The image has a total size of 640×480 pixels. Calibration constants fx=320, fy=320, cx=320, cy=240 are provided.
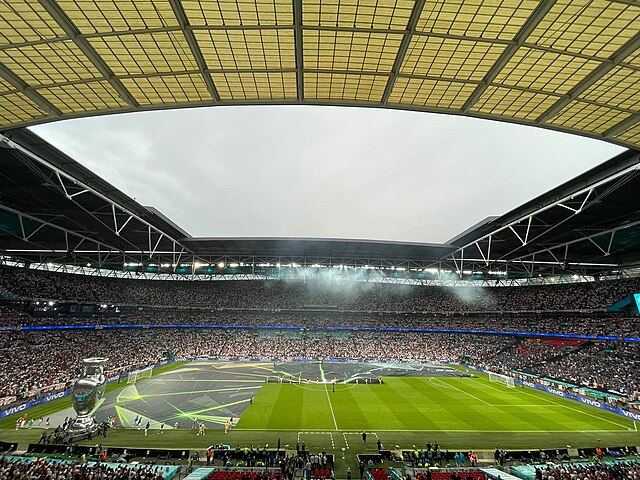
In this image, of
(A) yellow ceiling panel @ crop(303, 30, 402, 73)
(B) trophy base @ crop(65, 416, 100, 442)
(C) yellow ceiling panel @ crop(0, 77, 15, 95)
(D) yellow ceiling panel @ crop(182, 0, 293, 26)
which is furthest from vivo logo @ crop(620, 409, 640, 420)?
(C) yellow ceiling panel @ crop(0, 77, 15, 95)

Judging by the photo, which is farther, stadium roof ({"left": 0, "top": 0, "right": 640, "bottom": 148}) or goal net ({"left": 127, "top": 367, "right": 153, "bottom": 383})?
goal net ({"left": 127, "top": 367, "right": 153, "bottom": 383})

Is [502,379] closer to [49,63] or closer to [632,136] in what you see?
[632,136]

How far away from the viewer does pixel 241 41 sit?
11219 mm

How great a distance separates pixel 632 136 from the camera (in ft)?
47.6

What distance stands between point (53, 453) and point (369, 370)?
3906cm

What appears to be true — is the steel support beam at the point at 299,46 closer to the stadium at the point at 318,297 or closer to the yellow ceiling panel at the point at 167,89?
the stadium at the point at 318,297

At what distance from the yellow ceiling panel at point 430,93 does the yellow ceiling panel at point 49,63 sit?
39.3ft

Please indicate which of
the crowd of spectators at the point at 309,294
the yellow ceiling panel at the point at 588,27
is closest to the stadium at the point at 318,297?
the yellow ceiling panel at the point at 588,27

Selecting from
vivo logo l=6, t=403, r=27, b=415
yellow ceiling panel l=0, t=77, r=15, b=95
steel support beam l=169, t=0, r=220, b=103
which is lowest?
vivo logo l=6, t=403, r=27, b=415

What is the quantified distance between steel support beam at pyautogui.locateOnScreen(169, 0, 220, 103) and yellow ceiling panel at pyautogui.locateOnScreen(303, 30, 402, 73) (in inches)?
151

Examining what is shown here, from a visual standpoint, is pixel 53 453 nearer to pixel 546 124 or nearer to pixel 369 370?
pixel 546 124

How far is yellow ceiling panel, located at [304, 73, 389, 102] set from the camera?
13.0m

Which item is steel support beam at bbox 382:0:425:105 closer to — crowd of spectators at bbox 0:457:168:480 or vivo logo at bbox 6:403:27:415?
crowd of spectators at bbox 0:457:168:480

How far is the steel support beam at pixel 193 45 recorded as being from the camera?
980cm
